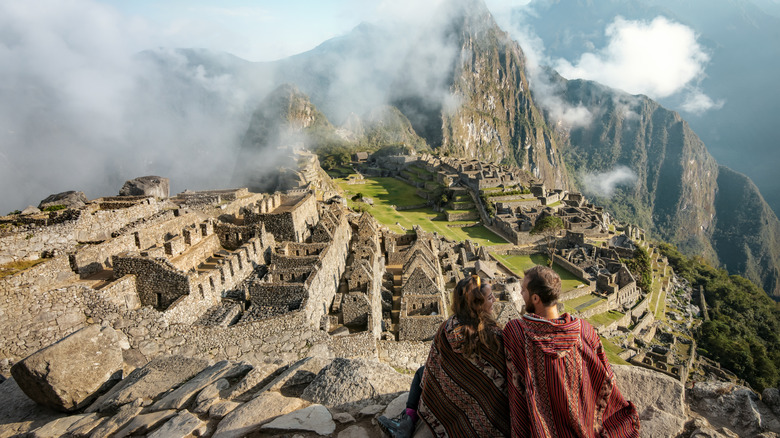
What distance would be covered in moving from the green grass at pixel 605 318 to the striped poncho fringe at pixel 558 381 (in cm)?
2922

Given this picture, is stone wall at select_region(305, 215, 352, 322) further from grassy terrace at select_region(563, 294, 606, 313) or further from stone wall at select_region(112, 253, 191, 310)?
grassy terrace at select_region(563, 294, 606, 313)

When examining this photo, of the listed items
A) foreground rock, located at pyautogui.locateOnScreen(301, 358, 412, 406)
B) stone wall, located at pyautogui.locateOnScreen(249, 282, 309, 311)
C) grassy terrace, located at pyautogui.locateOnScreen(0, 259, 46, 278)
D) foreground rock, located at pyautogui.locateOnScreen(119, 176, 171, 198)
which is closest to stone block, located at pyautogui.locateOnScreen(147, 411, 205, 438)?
foreground rock, located at pyautogui.locateOnScreen(301, 358, 412, 406)

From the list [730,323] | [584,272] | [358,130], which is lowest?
[730,323]

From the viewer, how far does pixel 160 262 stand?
11469mm

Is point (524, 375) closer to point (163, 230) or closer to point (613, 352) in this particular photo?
point (163, 230)

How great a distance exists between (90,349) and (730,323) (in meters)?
59.2

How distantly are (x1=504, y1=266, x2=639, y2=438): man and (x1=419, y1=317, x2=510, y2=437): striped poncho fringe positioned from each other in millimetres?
205

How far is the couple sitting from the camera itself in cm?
373

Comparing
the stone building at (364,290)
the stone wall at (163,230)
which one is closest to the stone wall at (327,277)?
the stone building at (364,290)

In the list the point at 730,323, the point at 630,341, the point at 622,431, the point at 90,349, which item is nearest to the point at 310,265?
the point at 90,349

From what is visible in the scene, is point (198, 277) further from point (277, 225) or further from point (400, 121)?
point (400, 121)

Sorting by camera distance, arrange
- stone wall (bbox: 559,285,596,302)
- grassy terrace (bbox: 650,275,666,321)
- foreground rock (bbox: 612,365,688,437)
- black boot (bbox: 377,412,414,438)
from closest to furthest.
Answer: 1. black boot (bbox: 377,412,414,438)
2. foreground rock (bbox: 612,365,688,437)
3. stone wall (bbox: 559,285,596,302)
4. grassy terrace (bbox: 650,275,666,321)

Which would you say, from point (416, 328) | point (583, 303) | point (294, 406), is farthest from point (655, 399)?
point (583, 303)

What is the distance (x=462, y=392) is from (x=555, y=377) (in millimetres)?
1017
